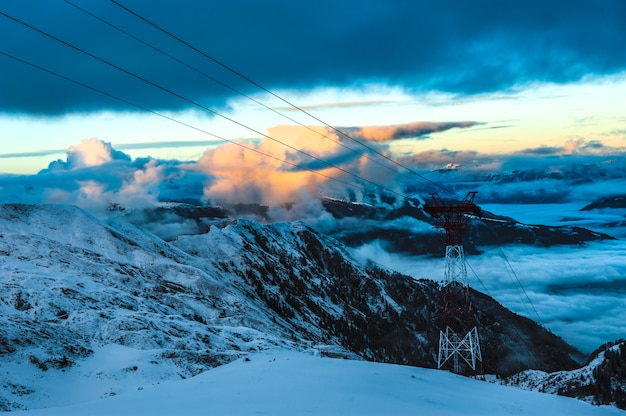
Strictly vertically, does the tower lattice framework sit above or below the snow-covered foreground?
above

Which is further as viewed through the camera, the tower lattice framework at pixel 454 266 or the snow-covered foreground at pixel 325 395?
the tower lattice framework at pixel 454 266

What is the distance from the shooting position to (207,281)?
618ft

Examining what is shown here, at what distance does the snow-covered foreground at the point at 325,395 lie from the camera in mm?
33250

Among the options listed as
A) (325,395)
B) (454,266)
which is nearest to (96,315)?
(454,266)

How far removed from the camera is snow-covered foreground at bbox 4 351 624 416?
109 feet

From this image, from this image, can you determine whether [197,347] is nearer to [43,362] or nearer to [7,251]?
[43,362]

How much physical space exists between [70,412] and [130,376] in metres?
41.9

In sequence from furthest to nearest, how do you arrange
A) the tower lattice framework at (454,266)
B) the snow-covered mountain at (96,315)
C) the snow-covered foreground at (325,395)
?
1. the tower lattice framework at (454,266)
2. the snow-covered mountain at (96,315)
3. the snow-covered foreground at (325,395)

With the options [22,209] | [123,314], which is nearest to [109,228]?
[22,209]

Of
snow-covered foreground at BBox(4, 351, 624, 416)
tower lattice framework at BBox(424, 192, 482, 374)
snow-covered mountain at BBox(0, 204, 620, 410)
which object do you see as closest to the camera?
snow-covered foreground at BBox(4, 351, 624, 416)

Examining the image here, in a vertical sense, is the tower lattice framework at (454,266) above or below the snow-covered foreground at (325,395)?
above

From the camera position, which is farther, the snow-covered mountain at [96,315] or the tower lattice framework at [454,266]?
the tower lattice framework at [454,266]

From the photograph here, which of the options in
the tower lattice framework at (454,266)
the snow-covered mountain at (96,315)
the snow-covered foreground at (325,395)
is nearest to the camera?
the snow-covered foreground at (325,395)

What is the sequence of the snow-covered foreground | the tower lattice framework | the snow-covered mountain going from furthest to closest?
1. the tower lattice framework
2. the snow-covered mountain
3. the snow-covered foreground
